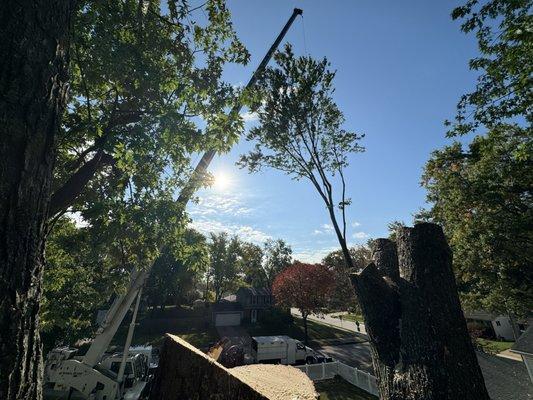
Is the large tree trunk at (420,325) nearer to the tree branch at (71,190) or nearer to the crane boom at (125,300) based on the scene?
the tree branch at (71,190)

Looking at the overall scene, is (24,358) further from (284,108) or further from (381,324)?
(284,108)

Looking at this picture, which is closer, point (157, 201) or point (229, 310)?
point (157, 201)

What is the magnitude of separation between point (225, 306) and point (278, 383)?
144 ft

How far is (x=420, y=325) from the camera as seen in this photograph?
352 cm

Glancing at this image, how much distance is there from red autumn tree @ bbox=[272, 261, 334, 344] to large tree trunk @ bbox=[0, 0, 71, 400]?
33667 mm

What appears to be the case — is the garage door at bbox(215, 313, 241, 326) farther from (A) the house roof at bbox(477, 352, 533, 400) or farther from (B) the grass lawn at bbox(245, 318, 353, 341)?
(A) the house roof at bbox(477, 352, 533, 400)

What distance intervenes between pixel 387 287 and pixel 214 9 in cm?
737

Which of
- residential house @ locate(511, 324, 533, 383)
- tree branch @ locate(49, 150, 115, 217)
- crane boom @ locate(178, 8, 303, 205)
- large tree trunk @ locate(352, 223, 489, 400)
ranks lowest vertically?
residential house @ locate(511, 324, 533, 383)

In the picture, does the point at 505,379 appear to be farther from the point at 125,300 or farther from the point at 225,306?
the point at 225,306

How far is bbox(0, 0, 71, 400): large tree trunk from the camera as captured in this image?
1463mm

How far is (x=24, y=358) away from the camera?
1535mm

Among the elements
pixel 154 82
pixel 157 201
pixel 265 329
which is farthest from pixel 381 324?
pixel 265 329

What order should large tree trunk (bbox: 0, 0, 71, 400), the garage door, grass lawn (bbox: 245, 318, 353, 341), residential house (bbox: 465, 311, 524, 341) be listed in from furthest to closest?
the garage door, grass lawn (bbox: 245, 318, 353, 341), residential house (bbox: 465, 311, 524, 341), large tree trunk (bbox: 0, 0, 71, 400)

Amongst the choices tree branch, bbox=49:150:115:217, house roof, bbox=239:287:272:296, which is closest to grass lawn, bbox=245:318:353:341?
house roof, bbox=239:287:272:296
